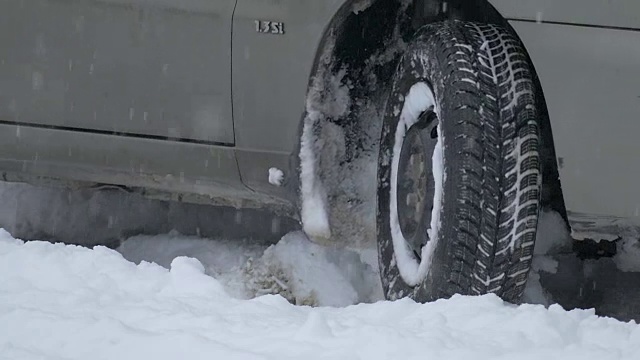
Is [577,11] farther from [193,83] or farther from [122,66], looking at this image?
[122,66]

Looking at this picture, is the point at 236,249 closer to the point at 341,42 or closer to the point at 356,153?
the point at 356,153

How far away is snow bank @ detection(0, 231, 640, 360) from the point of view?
8.48ft

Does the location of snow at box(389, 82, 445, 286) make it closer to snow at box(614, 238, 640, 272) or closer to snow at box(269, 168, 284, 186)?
snow at box(269, 168, 284, 186)

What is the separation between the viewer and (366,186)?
12.1 ft

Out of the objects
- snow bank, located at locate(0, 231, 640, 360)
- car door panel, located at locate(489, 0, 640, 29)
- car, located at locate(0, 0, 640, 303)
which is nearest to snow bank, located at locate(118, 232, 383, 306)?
car, located at locate(0, 0, 640, 303)

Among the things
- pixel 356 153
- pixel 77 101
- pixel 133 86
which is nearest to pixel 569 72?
pixel 356 153

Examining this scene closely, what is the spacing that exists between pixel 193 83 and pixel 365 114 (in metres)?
0.58

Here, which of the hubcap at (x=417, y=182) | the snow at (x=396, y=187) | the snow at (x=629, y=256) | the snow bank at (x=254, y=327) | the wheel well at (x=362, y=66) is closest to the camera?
the snow bank at (x=254, y=327)

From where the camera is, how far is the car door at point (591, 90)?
285cm

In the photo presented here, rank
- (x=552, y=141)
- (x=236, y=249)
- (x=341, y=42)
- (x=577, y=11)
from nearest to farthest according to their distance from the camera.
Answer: (x=577, y=11) → (x=552, y=141) → (x=341, y=42) → (x=236, y=249)

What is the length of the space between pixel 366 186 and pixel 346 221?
14 centimetres

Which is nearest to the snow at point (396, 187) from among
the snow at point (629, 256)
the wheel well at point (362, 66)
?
the wheel well at point (362, 66)

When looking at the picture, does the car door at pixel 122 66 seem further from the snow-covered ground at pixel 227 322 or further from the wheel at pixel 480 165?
the wheel at pixel 480 165

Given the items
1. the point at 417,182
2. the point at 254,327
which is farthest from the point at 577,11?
the point at 254,327
